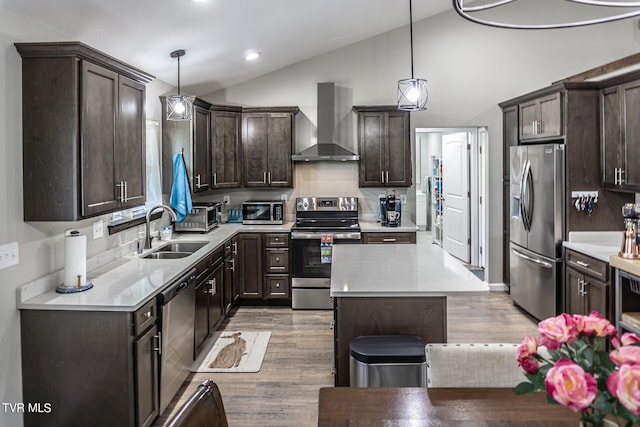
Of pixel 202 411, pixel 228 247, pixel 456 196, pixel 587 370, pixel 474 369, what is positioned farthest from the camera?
pixel 456 196

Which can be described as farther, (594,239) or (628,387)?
(594,239)

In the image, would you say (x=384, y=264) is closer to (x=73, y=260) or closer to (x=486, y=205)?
(x=73, y=260)

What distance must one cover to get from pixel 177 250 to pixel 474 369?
338cm

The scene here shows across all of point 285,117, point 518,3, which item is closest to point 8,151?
point 285,117

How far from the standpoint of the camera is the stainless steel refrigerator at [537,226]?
452 cm

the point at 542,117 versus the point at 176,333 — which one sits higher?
the point at 542,117

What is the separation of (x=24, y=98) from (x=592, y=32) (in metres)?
5.94

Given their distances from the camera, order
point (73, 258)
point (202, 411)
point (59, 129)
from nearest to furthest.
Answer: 1. point (202, 411)
2. point (59, 129)
3. point (73, 258)

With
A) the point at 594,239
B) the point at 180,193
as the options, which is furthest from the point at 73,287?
the point at 594,239

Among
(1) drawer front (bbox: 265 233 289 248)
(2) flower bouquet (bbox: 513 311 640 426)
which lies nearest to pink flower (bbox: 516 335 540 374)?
(2) flower bouquet (bbox: 513 311 640 426)

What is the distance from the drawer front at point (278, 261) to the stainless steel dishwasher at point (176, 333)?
1.89 m

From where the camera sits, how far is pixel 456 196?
23.8 ft

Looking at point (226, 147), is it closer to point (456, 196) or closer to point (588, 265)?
point (456, 196)

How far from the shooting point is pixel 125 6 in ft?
9.88
